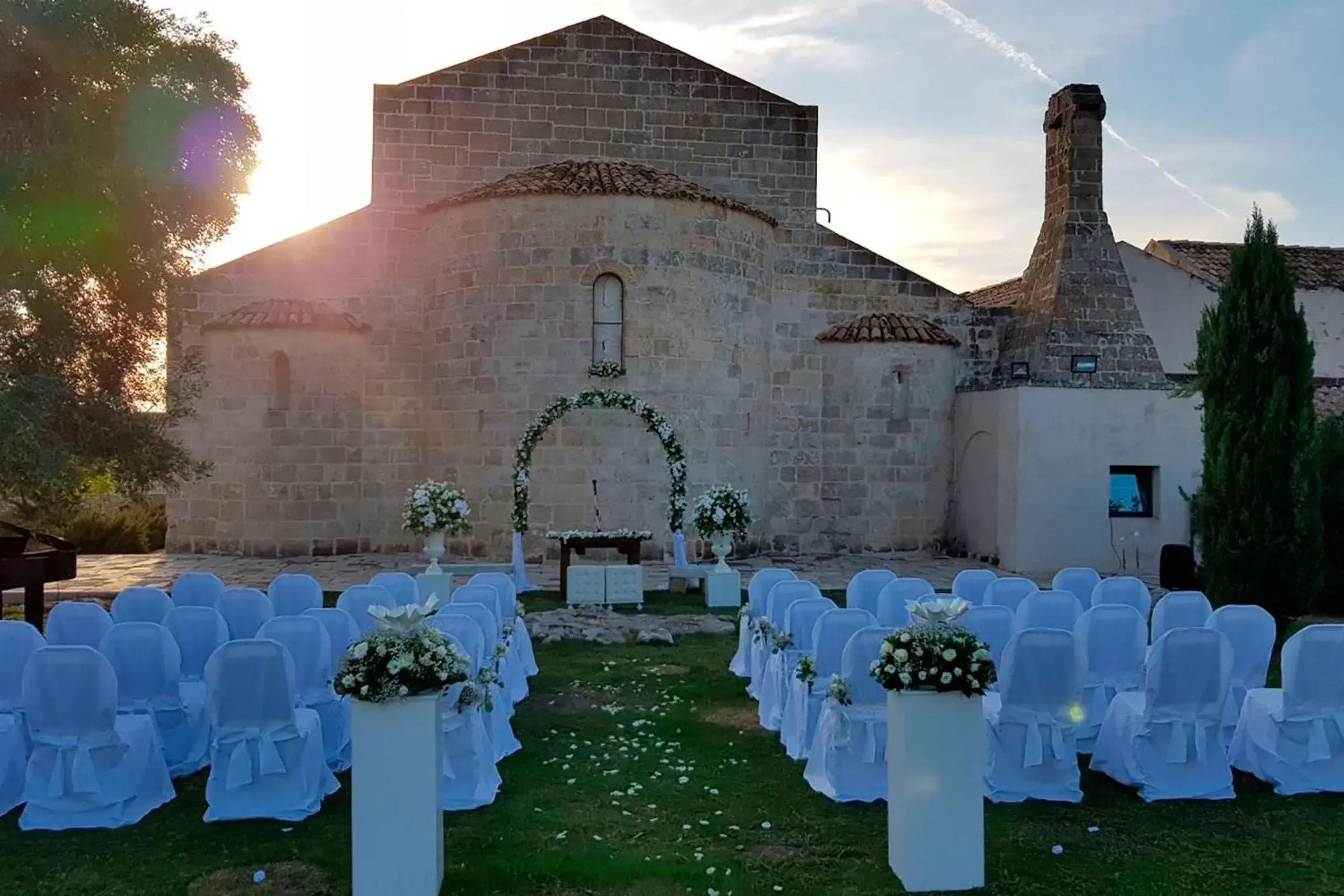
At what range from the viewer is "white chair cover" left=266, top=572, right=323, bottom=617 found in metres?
8.47

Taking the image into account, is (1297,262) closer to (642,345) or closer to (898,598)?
(642,345)

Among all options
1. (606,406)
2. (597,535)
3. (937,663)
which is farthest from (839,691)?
(606,406)

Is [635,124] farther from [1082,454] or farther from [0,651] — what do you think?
[0,651]

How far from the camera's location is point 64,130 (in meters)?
11.1

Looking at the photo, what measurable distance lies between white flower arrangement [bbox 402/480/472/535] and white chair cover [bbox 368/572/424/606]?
15.1ft

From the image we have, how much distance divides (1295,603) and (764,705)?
661 centimetres

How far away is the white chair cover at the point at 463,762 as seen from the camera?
6.00 metres

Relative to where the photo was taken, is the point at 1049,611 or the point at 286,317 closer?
the point at 1049,611

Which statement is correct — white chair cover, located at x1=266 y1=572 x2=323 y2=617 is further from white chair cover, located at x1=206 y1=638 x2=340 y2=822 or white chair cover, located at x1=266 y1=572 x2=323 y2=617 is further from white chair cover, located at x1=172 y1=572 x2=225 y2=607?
white chair cover, located at x1=206 y1=638 x2=340 y2=822

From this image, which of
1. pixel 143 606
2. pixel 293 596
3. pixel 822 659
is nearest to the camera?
pixel 822 659

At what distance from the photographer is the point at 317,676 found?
6.64 metres

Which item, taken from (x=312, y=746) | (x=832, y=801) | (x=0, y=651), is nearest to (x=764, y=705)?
(x=832, y=801)

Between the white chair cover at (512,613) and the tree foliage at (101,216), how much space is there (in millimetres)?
4495

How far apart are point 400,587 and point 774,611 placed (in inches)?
128
